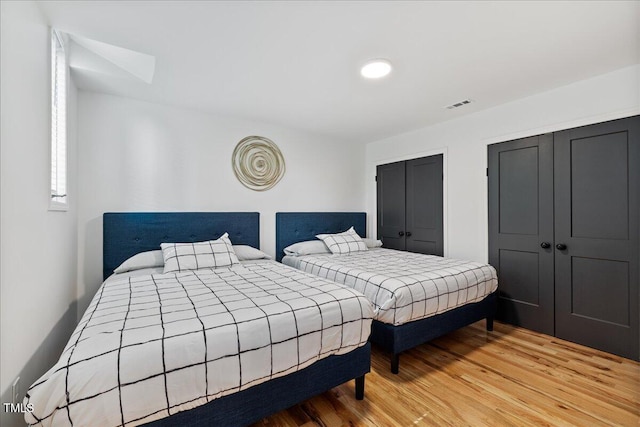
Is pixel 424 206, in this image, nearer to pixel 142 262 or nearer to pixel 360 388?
pixel 360 388

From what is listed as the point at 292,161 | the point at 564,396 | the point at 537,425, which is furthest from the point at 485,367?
the point at 292,161

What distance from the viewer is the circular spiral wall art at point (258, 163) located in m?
3.56

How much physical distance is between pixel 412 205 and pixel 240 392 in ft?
11.0

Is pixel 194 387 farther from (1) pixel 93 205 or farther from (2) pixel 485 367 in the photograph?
(1) pixel 93 205

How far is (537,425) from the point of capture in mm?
1616

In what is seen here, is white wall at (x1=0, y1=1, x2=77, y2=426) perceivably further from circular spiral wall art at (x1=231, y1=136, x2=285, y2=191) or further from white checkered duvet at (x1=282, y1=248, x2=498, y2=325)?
white checkered duvet at (x1=282, y1=248, x2=498, y2=325)

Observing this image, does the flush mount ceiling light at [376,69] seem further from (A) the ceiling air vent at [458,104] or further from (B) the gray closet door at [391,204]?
(B) the gray closet door at [391,204]

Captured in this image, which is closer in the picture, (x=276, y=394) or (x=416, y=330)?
(x=276, y=394)

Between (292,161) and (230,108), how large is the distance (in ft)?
3.63

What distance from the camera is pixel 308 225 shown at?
4.06m

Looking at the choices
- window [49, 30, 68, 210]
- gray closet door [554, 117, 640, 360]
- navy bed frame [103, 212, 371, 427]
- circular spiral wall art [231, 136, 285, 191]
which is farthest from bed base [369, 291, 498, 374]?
window [49, 30, 68, 210]

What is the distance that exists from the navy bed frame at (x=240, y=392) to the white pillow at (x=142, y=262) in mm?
221

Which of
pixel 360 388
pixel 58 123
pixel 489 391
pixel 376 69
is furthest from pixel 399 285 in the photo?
pixel 58 123

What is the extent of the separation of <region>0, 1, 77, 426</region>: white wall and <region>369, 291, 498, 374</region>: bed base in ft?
6.75
